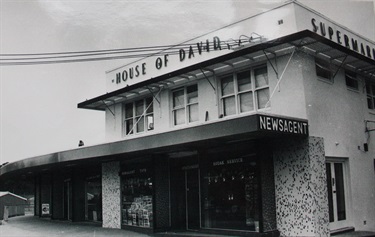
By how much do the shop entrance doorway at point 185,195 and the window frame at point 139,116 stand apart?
7.13 feet

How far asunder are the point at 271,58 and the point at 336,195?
14.3ft

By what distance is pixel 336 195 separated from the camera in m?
12.4

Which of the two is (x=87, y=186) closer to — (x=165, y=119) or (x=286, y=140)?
(x=165, y=119)

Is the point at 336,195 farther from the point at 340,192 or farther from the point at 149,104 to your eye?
the point at 149,104

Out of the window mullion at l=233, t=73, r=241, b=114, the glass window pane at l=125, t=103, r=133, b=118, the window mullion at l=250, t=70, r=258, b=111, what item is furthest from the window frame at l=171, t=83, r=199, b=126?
the glass window pane at l=125, t=103, r=133, b=118

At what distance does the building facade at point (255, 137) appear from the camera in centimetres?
1116

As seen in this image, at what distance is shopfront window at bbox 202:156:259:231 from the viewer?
1171cm

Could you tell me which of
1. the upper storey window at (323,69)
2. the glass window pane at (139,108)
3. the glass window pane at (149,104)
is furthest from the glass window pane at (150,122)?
the upper storey window at (323,69)

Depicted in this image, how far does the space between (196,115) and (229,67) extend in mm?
2215

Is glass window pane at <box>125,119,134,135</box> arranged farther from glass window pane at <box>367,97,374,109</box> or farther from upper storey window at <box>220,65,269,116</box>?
glass window pane at <box>367,97,374,109</box>

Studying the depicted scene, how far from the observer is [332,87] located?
41.8 feet

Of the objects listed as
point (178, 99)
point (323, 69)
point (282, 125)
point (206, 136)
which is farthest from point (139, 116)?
point (282, 125)

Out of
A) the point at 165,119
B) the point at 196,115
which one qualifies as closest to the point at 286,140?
the point at 196,115

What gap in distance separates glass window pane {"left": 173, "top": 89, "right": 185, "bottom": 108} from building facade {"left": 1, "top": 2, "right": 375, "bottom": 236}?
42 mm
